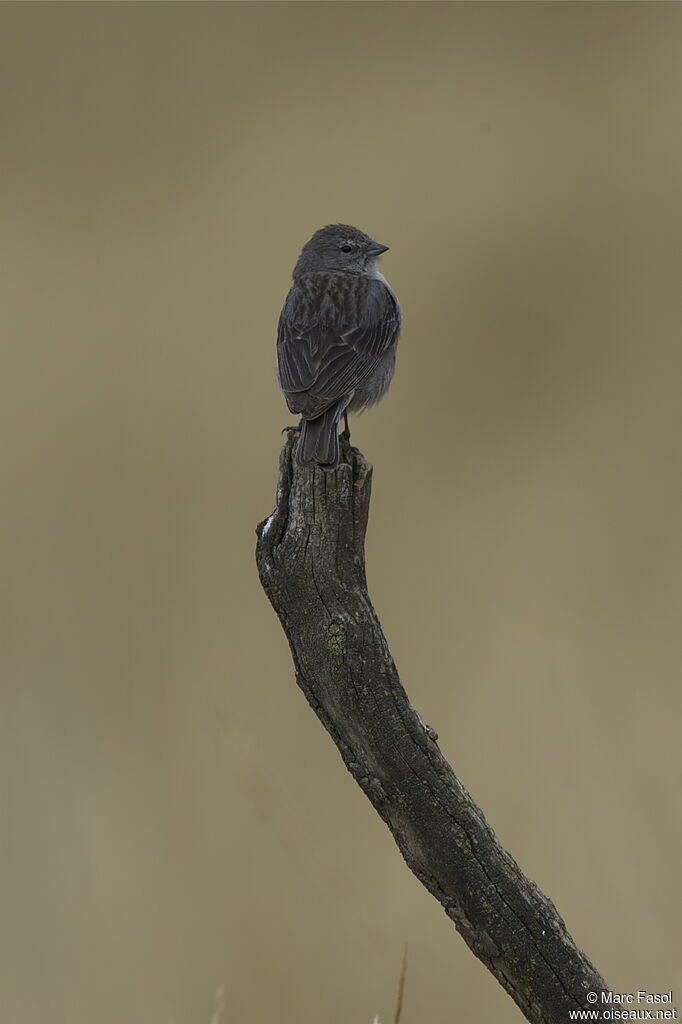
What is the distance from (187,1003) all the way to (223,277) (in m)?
5.86

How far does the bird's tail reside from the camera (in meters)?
3.80

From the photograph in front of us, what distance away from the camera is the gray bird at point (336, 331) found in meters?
5.79

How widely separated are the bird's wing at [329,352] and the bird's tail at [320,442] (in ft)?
0.80

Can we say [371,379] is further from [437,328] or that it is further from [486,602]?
[437,328]

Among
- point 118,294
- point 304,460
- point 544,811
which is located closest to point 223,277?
point 118,294

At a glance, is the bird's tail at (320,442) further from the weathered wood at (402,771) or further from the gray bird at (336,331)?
the weathered wood at (402,771)

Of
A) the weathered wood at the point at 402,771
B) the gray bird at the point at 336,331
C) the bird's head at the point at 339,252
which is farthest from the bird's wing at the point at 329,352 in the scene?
the weathered wood at the point at 402,771

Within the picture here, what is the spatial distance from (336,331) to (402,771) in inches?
136

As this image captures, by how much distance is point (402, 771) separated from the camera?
126 inches

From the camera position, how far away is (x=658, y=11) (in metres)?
12.2

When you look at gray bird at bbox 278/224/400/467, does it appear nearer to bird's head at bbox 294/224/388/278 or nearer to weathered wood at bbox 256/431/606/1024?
bird's head at bbox 294/224/388/278

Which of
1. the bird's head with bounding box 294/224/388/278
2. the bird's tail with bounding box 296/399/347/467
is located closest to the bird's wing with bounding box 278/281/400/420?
the bird's tail with bounding box 296/399/347/467

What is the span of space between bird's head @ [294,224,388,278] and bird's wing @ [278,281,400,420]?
0.49 meters

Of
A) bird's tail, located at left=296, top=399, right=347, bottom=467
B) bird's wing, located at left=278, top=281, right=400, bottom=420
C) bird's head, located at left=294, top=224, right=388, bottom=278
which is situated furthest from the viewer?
bird's head, located at left=294, top=224, right=388, bottom=278
